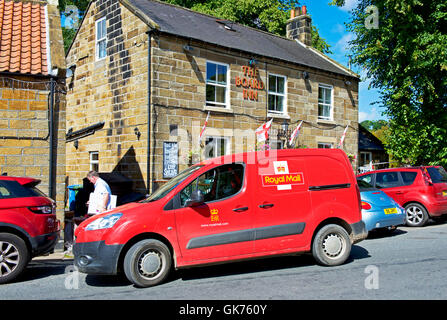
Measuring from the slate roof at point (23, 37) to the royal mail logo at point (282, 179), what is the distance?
22.3 ft

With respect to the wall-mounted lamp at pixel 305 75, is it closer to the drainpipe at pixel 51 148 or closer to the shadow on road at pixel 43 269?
the drainpipe at pixel 51 148

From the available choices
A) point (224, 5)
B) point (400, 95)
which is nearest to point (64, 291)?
point (400, 95)

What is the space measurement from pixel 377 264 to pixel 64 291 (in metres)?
4.96

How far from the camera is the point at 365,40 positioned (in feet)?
69.1

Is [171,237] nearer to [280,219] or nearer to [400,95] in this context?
[280,219]

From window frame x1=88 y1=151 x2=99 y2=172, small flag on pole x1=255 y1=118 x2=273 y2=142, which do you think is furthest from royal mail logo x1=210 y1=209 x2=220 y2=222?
window frame x1=88 y1=151 x2=99 y2=172

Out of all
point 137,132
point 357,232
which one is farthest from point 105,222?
point 137,132

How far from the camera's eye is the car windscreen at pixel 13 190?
655 centimetres

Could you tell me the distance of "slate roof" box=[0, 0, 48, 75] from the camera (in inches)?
408

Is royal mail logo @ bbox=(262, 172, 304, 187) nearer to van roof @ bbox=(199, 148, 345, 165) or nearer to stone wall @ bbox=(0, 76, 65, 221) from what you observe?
van roof @ bbox=(199, 148, 345, 165)

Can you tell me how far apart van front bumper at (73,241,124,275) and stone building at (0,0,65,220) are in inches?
190

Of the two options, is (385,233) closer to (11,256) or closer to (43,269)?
(43,269)

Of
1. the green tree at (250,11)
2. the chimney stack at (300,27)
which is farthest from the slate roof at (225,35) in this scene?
the green tree at (250,11)

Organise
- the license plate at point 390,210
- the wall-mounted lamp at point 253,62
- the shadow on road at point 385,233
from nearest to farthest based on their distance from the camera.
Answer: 1. the license plate at point 390,210
2. the shadow on road at point 385,233
3. the wall-mounted lamp at point 253,62
